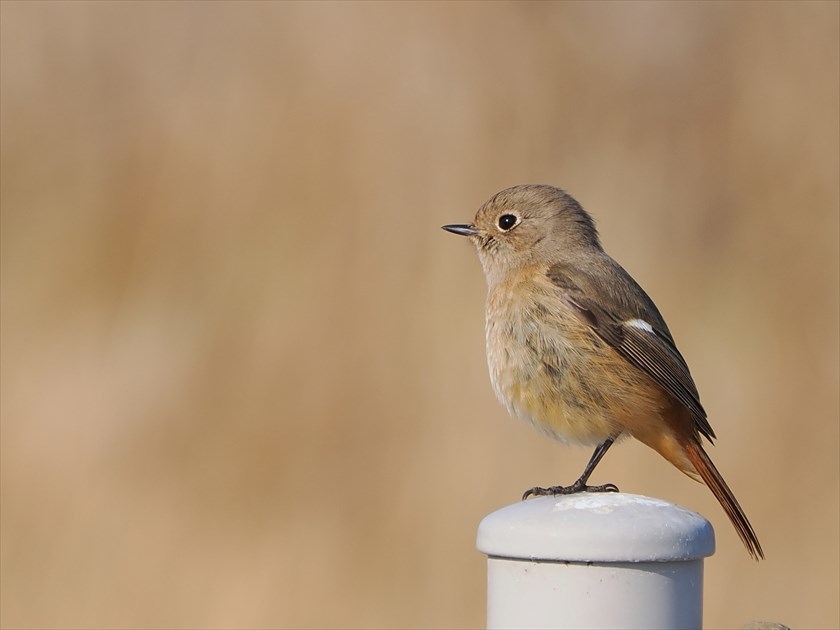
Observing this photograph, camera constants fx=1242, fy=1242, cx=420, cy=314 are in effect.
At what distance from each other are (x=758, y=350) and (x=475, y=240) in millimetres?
2036

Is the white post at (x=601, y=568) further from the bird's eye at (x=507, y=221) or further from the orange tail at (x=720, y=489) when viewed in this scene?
the bird's eye at (x=507, y=221)

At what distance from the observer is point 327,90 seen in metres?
6.21

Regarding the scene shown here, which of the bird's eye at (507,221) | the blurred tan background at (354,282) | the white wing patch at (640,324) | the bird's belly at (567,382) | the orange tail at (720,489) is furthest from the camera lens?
the blurred tan background at (354,282)

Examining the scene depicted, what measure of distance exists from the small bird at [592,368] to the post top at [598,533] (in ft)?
4.96

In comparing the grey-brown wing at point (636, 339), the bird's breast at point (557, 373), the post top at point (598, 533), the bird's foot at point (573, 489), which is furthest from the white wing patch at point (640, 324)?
the post top at point (598, 533)

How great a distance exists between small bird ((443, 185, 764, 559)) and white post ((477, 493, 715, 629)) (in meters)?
1.54

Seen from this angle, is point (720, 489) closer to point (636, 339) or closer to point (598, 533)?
point (636, 339)

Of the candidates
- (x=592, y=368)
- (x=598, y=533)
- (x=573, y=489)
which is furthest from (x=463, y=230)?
(x=598, y=533)

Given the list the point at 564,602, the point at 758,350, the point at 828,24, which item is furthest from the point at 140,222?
the point at 564,602

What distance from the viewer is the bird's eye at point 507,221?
4.41 m

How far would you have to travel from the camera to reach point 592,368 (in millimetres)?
3717

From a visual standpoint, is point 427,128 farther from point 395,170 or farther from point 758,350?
point 758,350

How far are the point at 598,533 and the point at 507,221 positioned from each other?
8.83ft

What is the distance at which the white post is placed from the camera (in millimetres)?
1824
